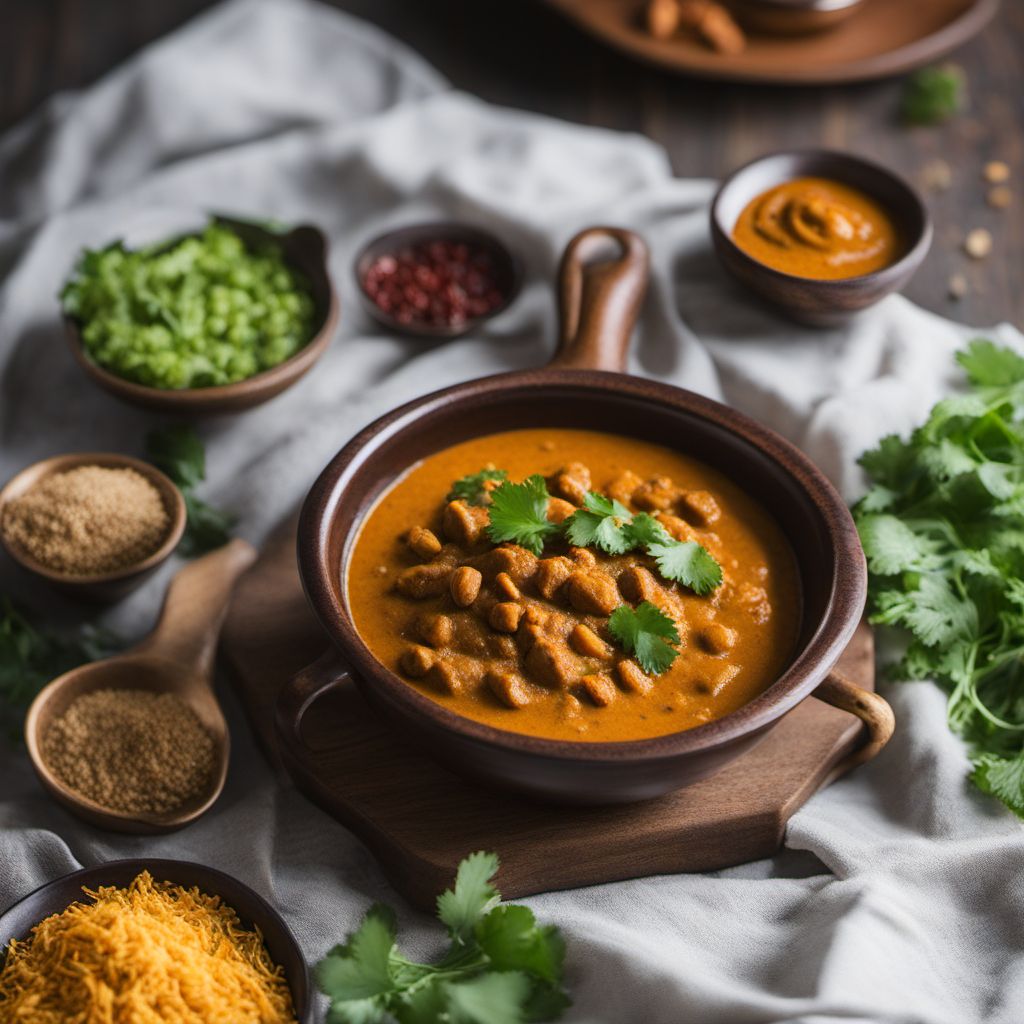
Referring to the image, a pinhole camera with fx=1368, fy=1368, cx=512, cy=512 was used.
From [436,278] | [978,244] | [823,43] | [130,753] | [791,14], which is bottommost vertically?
[130,753]

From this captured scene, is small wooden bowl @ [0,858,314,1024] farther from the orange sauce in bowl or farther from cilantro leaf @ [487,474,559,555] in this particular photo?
the orange sauce in bowl

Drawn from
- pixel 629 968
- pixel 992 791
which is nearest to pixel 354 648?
pixel 629 968

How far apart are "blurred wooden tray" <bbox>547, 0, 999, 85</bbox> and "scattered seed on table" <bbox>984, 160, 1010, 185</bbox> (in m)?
0.58

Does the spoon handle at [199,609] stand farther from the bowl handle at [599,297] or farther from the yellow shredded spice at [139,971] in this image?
the bowl handle at [599,297]

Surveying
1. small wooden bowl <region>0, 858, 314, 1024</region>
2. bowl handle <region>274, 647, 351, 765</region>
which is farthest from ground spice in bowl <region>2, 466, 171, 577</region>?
small wooden bowl <region>0, 858, 314, 1024</region>

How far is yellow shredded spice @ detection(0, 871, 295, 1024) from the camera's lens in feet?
10.2

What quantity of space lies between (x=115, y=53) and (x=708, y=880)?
5242 mm

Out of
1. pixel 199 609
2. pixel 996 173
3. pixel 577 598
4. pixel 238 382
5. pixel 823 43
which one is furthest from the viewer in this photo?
pixel 823 43

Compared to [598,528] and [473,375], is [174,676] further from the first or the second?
[473,375]

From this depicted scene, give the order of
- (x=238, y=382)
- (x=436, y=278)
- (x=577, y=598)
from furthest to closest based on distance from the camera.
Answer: (x=436, y=278)
(x=238, y=382)
(x=577, y=598)

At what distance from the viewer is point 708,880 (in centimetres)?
374

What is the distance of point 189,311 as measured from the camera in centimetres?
500

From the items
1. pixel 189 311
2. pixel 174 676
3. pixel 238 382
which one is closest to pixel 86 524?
pixel 174 676

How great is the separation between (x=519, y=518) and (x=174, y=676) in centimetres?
124
